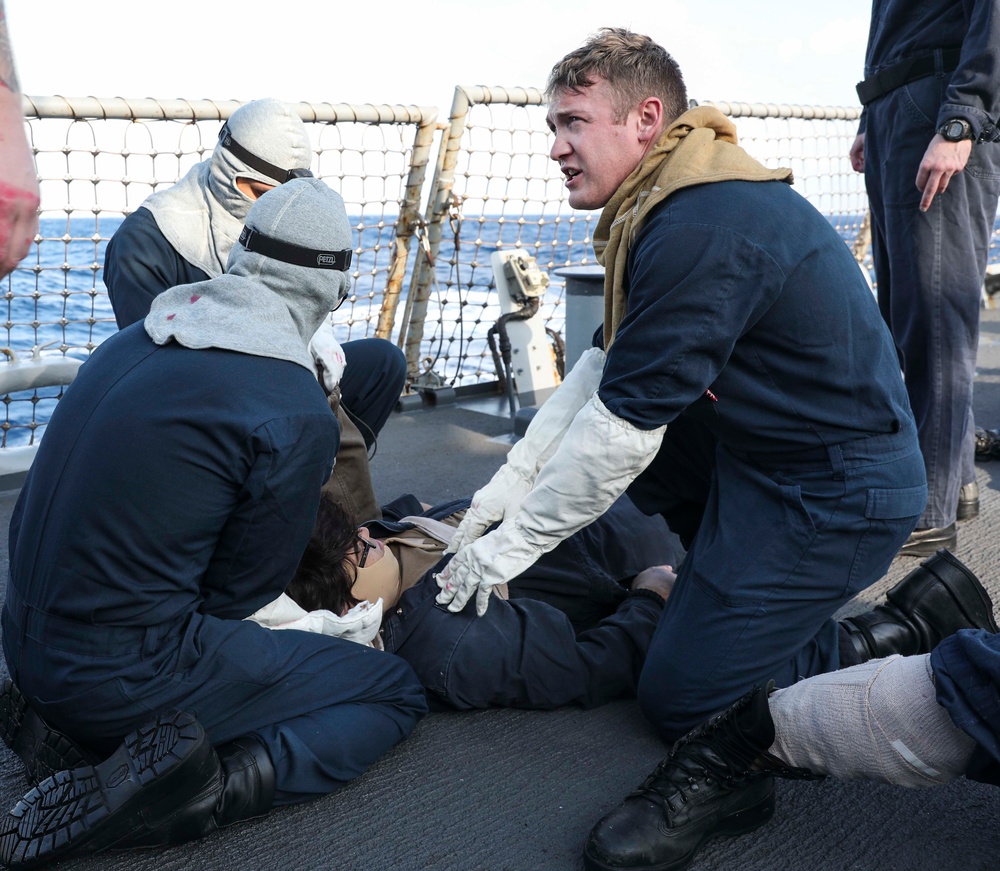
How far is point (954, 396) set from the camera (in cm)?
284

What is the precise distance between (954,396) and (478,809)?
1.85m

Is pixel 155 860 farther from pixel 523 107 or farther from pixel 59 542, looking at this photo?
pixel 523 107

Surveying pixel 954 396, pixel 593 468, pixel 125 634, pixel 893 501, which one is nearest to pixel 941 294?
pixel 954 396

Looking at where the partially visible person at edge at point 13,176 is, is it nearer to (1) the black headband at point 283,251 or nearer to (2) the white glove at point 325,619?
(1) the black headband at point 283,251

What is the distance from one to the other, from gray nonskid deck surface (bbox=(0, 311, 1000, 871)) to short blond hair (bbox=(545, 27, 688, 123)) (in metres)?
1.24

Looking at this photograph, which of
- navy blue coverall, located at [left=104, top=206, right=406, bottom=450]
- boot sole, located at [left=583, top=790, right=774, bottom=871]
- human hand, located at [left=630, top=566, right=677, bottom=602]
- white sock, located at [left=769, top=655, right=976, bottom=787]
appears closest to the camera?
white sock, located at [left=769, top=655, right=976, bottom=787]

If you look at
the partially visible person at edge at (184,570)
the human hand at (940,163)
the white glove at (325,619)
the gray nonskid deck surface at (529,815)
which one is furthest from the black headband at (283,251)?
the human hand at (940,163)

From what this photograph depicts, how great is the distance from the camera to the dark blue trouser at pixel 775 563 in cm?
189

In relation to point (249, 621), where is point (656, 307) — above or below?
above

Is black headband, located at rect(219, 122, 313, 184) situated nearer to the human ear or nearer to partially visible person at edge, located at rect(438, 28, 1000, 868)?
partially visible person at edge, located at rect(438, 28, 1000, 868)

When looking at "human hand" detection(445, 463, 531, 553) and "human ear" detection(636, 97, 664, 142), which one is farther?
"human hand" detection(445, 463, 531, 553)

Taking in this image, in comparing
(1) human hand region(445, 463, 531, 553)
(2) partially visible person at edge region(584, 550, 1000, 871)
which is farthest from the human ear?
(2) partially visible person at edge region(584, 550, 1000, 871)

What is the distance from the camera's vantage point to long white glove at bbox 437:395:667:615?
5.88 feet

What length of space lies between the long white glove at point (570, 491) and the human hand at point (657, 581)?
1.67 ft
